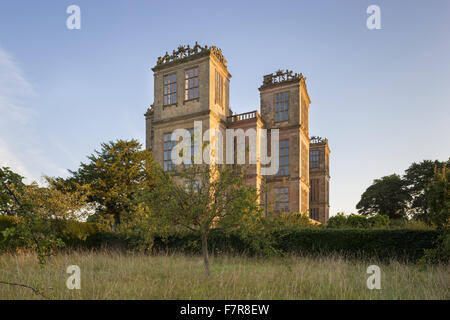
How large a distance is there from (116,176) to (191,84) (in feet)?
24.7

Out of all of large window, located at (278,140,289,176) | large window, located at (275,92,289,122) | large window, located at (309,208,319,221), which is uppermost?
large window, located at (275,92,289,122)

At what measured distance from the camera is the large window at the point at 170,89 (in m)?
23.0

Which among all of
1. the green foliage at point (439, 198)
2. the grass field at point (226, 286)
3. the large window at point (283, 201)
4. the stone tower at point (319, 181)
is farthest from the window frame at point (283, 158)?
the grass field at point (226, 286)

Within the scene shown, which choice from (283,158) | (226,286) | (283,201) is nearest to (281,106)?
(283,158)

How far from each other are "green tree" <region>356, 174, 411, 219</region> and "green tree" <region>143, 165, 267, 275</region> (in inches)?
1380

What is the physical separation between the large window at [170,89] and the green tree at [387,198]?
27742 millimetres

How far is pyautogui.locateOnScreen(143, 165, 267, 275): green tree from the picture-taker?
7.66 metres

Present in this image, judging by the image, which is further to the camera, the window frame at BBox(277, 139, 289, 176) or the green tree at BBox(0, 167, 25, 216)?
the window frame at BBox(277, 139, 289, 176)

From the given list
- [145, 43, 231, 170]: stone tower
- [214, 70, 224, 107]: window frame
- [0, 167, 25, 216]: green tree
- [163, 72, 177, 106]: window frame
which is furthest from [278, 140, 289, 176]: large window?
[0, 167, 25, 216]: green tree

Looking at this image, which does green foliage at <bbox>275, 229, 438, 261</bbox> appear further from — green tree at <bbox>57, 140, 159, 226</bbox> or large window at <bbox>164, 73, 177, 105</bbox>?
large window at <bbox>164, 73, 177, 105</bbox>

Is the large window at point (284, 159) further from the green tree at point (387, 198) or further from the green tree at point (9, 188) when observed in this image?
the green tree at point (9, 188)
